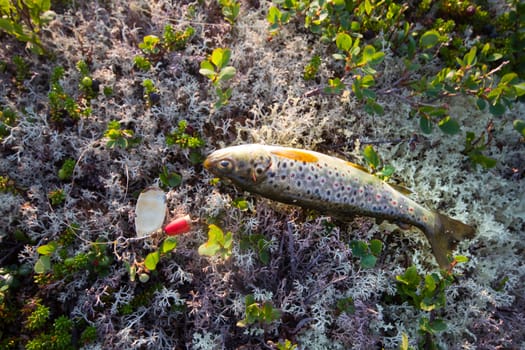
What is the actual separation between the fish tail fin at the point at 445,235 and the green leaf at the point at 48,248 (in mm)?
2661

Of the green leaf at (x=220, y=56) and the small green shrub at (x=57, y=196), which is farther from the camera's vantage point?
the small green shrub at (x=57, y=196)

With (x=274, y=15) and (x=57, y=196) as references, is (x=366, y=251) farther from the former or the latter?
(x=57, y=196)

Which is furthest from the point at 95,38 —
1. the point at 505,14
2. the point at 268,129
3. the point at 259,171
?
the point at 505,14

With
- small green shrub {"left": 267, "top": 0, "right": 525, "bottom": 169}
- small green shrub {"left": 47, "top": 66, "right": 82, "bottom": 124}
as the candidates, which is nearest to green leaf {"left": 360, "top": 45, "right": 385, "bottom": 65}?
small green shrub {"left": 267, "top": 0, "right": 525, "bottom": 169}

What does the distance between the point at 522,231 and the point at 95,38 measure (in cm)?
393

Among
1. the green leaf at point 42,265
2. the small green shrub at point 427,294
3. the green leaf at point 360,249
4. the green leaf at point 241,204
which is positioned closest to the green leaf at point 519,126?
the small green shrub at point 427,294

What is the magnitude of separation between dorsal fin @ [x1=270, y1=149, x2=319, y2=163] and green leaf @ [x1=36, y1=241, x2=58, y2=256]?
1.63m

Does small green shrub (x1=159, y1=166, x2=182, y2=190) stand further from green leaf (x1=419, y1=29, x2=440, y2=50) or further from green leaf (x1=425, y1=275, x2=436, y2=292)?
green leaf (x1=419, y1=29, x2=440, y2=50)

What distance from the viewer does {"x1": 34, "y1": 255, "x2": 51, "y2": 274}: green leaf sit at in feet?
8.54

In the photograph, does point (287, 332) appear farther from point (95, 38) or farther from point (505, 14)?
point (505, 14)

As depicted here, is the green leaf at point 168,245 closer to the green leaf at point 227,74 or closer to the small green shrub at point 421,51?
the green leaf at point 227,74

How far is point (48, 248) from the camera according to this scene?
2.62 meters

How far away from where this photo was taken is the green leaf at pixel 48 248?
8.48 ft

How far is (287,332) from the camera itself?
275cm
